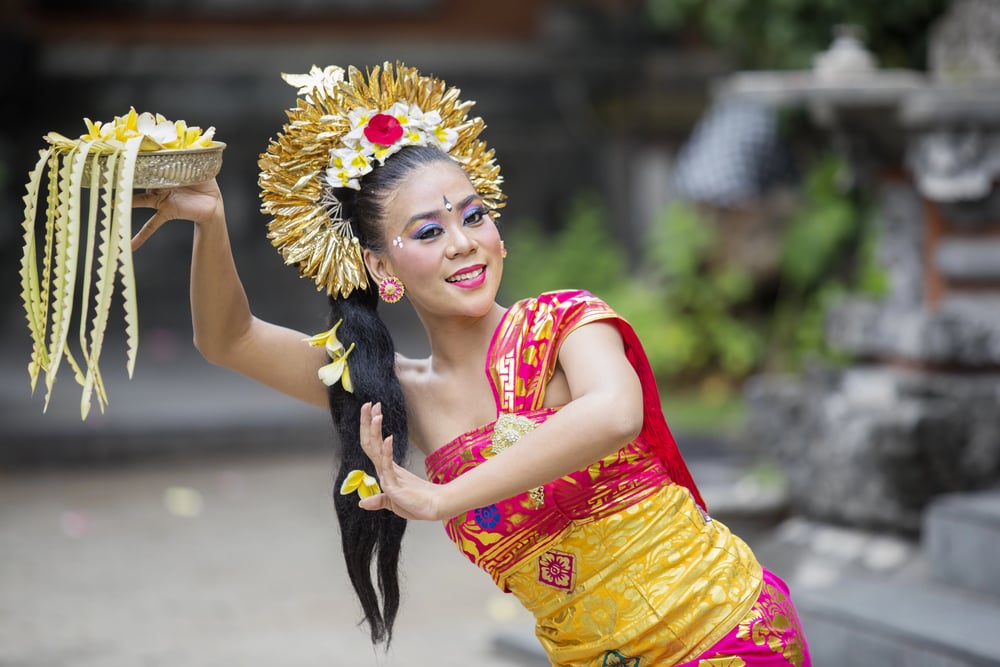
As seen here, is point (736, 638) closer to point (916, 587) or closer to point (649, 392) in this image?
point (649, 392)

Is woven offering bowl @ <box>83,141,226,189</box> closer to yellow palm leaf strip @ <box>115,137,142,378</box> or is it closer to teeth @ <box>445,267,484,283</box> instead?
yellow palm leaf strip @ <box>115,137,142,378</box>

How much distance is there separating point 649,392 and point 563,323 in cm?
23

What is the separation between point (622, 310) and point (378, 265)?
828cm

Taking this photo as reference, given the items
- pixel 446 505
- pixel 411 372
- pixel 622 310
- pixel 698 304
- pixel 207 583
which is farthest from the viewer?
pixel 622 310

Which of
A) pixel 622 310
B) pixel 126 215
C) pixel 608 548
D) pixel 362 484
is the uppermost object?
pixel 126 215

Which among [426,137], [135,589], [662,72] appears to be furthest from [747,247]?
[426,137]

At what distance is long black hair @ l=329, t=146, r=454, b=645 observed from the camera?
250cm

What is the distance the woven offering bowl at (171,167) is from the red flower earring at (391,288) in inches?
15.2

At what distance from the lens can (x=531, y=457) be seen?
7.16 feet

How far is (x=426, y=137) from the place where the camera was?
262 cm

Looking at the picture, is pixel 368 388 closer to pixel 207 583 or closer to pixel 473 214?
pixel 473 214

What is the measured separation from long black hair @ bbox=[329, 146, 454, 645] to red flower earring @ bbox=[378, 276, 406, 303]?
56 millimetres

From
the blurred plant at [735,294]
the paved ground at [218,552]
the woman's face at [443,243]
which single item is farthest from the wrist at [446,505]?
the blurred plant at [735,294]

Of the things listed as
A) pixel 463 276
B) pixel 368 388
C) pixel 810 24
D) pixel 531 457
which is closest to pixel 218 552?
pixel 810 24
